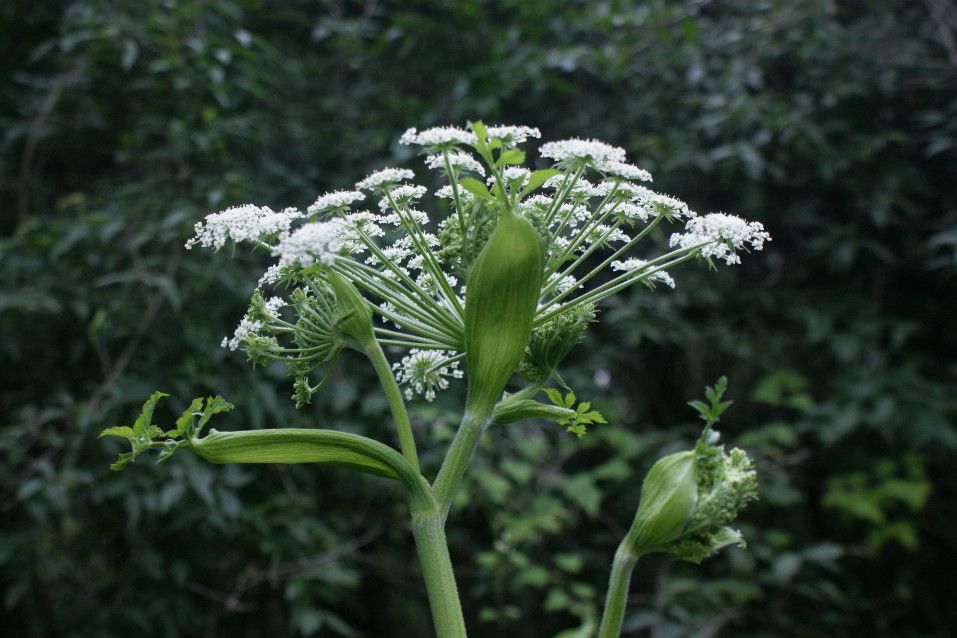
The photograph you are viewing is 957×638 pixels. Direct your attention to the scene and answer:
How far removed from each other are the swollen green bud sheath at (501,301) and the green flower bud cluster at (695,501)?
19 centimetres

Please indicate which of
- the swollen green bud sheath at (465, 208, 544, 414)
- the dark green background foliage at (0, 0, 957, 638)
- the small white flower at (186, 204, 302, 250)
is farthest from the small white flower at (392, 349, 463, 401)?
the dark green background foliage at (0, 0, 957, 638)

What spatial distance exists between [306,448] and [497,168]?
1.04ft

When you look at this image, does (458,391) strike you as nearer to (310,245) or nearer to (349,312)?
(349,312)

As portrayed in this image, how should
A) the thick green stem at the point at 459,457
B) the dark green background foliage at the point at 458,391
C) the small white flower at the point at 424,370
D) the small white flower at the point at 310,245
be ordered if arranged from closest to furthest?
the small white flower at the point at 310,245 < the thick green stem at the point at 459,457 < the small white flower at the point at 424,370 < the dark green background foliage at the point at 458,391

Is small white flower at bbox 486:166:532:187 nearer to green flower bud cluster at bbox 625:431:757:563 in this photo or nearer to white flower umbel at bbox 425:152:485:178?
white flower umbel at bbox 425:152:485:178

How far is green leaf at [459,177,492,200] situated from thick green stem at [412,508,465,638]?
30cm

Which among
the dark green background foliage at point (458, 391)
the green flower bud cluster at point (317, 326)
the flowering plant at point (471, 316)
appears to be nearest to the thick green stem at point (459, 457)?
the flowering plant at point (471, 316)

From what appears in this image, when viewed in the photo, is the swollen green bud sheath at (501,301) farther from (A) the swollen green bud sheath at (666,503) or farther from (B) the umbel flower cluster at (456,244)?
(A) the swollen green bud sheath at (666,503)

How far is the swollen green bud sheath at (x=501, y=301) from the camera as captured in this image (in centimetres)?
73

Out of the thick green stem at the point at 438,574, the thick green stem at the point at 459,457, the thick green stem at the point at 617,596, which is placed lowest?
the thick green stem at the point at 617,596

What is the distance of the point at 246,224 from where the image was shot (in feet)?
2.62

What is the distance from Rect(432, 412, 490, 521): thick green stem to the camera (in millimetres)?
813

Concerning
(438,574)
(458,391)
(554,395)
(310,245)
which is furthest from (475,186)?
(458,391)

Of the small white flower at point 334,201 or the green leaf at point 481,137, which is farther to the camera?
the small white flower at point 334,201
